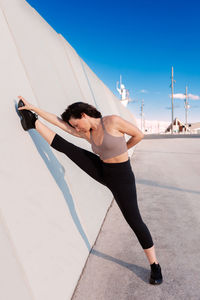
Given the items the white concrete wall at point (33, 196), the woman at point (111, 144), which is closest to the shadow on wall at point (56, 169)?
the white concrete wall at point (33, 196)

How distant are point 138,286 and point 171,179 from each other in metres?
3.73

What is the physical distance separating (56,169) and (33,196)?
56 cm

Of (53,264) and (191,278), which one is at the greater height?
(53,264)

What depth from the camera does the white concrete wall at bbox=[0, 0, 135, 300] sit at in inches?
47.9

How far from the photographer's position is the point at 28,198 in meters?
1.46

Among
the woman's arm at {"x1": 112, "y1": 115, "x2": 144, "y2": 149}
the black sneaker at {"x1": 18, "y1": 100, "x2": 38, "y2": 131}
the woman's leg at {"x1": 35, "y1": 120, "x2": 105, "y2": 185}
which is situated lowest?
the woman's leg at {"x1": 35, "y1": 120, "x2": 105, "y2": 185}

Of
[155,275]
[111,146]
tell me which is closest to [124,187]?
[111,146]

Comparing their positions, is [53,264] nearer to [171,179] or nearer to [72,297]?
[72,297]

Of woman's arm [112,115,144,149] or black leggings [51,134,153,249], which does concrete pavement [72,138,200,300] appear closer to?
black leggings [51,134,153,249]

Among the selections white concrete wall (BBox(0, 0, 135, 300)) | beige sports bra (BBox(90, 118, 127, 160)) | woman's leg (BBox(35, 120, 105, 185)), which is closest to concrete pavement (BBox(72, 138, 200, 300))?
white concrete wall (BBox(0, 0, 135, 300))

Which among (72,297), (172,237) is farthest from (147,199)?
(72,297)

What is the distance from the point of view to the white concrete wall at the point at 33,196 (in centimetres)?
122

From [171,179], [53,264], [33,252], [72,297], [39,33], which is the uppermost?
[39,33]

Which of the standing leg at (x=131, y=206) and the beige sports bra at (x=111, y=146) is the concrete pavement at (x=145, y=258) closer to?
the standing leg at (x=131, y=206)
